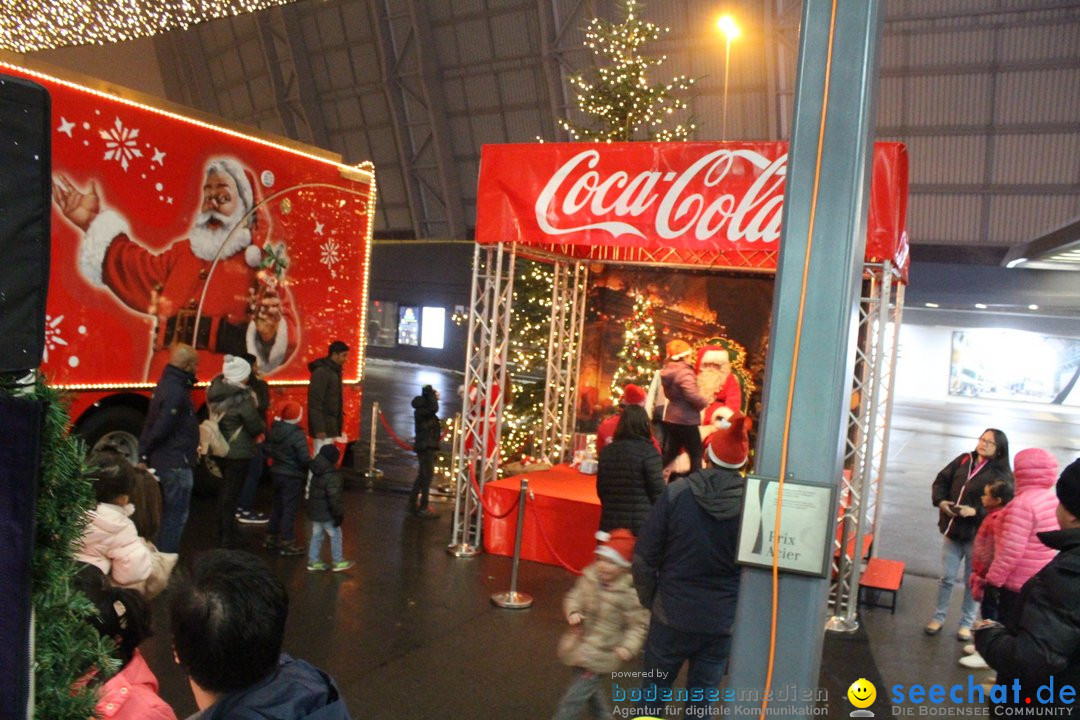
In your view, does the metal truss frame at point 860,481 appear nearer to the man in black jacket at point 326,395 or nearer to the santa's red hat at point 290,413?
the santa's red hat at point 290,413

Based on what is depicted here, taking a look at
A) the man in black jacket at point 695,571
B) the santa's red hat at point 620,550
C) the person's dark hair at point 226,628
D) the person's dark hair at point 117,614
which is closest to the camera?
the person's dark hair at point 226,628

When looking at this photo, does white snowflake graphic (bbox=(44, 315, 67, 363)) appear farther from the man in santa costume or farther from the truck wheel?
the truck wheel

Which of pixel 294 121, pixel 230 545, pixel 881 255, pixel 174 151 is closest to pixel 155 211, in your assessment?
pixel 174 151

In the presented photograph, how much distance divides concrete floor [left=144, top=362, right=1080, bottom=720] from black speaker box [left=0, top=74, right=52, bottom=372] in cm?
386

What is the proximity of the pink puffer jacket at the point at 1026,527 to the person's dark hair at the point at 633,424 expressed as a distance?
2.31 m

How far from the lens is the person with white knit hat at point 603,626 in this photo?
425 cm

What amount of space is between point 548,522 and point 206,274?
439 centimetres

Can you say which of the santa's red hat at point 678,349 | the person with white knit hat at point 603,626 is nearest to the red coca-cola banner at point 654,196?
the santa's red hat at point 678,349

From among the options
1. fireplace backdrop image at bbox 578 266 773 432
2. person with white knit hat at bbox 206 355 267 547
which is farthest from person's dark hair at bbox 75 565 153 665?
fireplace backdrop image at bbox 578 266 773 432

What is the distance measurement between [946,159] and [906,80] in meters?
2.34

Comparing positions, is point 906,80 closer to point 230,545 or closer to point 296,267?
point 296,267

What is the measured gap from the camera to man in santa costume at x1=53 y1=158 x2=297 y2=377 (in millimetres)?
8422

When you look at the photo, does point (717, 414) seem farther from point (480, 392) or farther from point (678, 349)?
point (480, 392)

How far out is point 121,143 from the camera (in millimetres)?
8500
